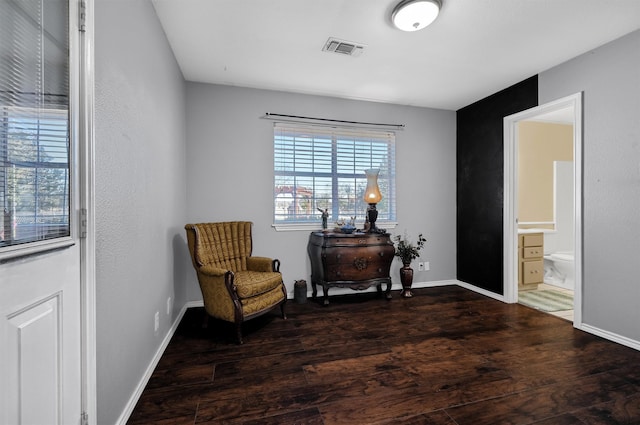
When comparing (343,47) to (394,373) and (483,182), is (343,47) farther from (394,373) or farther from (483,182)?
(394,373)

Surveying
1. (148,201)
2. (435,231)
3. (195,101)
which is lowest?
(435,231)

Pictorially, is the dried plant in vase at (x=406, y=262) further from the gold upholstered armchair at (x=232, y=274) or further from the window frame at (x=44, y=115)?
the window frame at (x=44, y=115)

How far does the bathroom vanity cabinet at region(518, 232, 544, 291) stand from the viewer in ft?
13.5

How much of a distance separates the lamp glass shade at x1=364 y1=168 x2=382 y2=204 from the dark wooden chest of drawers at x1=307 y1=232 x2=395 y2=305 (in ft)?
1.51

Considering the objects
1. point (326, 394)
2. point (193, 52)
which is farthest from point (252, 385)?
point (193, 52)

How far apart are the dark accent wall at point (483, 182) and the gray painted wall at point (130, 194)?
360cm

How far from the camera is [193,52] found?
275 centimetres

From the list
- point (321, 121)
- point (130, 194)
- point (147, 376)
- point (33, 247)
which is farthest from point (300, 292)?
point (33, 247)

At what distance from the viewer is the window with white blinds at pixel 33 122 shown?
85 cm

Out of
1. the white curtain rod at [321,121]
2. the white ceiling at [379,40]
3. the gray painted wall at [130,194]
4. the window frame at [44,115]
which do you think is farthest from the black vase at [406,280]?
the window frame at [44,115]

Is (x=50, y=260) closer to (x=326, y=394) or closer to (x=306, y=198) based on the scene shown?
(x=326, y=394)

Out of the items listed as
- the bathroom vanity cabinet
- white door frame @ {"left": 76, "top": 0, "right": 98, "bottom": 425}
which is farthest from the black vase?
white door frame @ {"left": 76, "top": 0, "right": 98, "bottom": 425}

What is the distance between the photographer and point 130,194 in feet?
5.54

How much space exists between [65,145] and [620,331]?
3.87m
